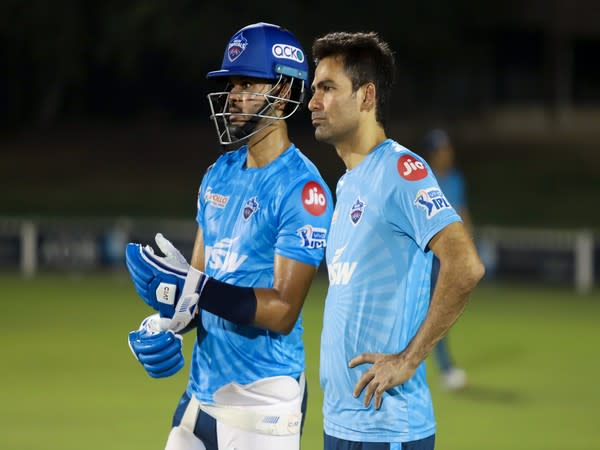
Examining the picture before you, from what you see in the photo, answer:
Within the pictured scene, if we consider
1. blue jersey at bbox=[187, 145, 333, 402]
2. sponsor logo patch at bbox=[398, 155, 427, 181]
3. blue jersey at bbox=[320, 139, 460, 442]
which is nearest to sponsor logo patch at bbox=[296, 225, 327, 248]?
blue jersey at bbox=[187, 145, 333, 402]

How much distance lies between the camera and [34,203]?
3597 centimetres

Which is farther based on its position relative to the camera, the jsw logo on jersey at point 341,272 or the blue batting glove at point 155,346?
the blue batting glove at point 155,346

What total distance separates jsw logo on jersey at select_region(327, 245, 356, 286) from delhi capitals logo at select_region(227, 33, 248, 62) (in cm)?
111

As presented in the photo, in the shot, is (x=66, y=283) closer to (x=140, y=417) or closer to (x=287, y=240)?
(x=140, y=417)

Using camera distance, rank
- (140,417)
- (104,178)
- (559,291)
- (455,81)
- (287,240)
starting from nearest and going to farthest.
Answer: (287,240) < (140,417) < (559,291) < (104,178) < (455,81)

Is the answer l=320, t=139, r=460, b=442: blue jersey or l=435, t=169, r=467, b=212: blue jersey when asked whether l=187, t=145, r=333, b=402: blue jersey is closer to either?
l=320, t=139, r=460, b=442: blue jersey

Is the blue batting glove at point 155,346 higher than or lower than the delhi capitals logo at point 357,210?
lower

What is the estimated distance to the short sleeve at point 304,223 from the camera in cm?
475

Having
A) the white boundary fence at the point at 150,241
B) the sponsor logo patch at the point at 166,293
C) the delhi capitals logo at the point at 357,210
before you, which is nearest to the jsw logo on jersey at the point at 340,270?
the delhi capitals logo at the point at 357,210

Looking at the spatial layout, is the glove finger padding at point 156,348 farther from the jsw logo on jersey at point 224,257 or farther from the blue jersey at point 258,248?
the jsw logo on jersey at point 224,257

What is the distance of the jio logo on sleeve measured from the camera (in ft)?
15.9

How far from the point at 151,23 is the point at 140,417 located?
91.5 feet

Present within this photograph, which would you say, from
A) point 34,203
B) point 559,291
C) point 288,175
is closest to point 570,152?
point 34,203

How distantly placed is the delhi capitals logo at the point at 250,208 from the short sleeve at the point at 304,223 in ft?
0.38
